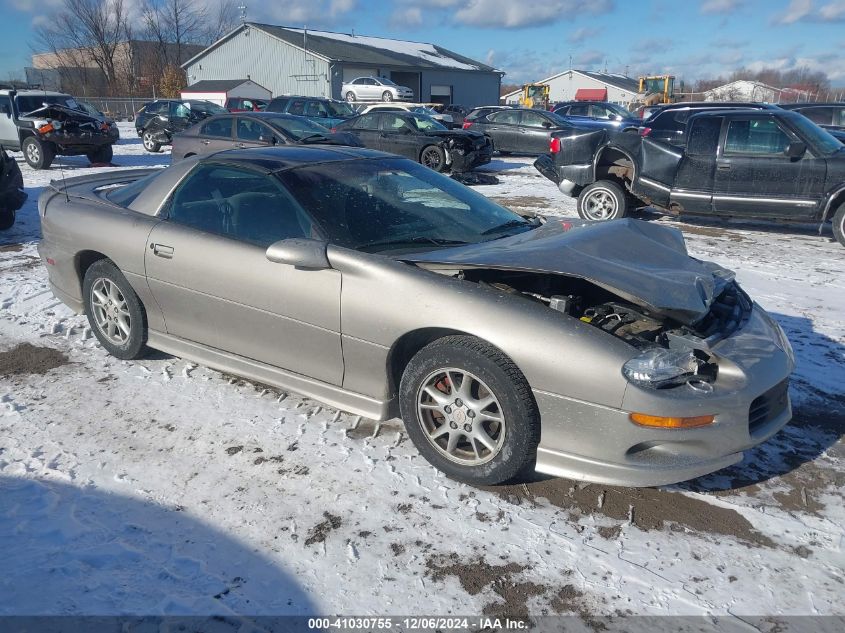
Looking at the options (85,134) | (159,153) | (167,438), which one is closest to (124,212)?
(167,438)

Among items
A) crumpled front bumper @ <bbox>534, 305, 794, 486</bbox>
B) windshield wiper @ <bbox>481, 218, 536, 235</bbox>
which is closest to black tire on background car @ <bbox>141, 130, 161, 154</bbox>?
windshield wiper @ <bbox>481, 218, 536, 235</bbox>

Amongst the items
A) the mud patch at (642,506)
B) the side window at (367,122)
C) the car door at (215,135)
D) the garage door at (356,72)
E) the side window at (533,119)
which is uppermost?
the garage door at (356,72)

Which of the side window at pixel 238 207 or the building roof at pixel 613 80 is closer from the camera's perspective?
the side window at pixel 238 207

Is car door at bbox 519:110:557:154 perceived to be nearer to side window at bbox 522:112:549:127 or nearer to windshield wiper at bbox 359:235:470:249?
side window at bbox 522:112:549:127

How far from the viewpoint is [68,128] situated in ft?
48.9

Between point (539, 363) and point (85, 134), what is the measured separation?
50.7 feet

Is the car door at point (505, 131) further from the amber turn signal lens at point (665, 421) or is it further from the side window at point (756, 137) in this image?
the amber turn signal lens at point (665, 421)

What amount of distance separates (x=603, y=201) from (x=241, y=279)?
7143 millimetres

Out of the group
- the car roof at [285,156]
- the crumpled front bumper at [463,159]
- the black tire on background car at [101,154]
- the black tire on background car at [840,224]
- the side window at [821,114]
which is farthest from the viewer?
the black tire on background car at [101,154]

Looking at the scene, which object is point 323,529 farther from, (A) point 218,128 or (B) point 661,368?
(A) point 218,128

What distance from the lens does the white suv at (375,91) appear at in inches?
1379

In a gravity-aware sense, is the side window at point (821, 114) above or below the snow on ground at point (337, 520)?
above

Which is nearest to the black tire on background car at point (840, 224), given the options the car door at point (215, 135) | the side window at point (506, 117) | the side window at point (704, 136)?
the side window at point (704, 136)

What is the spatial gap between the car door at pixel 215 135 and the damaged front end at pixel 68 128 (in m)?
4.51
